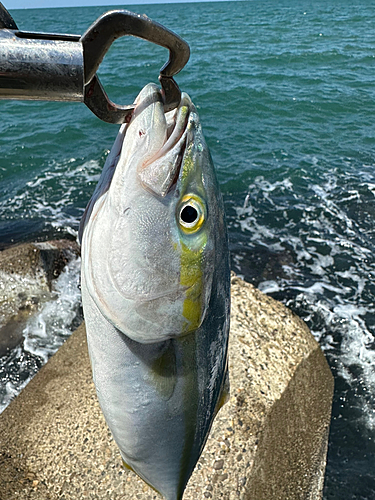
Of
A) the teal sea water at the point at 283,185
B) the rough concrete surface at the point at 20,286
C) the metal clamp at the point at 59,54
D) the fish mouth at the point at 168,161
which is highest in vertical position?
the metal clamp at the point at 59,54

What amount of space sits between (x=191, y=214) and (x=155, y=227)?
13 cm

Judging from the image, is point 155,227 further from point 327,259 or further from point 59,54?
point 327,259

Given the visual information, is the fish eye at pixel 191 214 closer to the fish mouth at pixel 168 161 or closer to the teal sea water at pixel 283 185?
the fish mouth at pixel 168 161

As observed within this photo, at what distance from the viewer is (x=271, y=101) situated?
1491 centimetres

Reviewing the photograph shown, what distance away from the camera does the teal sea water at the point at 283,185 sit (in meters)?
5.27

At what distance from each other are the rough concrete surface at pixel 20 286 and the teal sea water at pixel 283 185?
20cm

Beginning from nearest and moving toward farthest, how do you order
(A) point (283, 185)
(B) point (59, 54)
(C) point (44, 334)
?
1. (B) point (59, 54)
2. (C) point (44, 334)
3. (A) point (283, 185)

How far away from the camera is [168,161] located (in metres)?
1.37

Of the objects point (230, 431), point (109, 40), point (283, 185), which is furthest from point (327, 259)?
point (109, 40)

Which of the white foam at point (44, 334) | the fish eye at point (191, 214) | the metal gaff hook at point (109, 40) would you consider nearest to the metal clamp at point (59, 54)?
the metal gaff hook at point (109, 40)

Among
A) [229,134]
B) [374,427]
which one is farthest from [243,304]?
[229,134]

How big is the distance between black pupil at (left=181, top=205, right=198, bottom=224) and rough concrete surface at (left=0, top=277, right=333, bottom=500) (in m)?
2.24

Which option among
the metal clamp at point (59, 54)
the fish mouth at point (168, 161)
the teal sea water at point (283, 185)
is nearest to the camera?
the metal clamp at point (59, 54)

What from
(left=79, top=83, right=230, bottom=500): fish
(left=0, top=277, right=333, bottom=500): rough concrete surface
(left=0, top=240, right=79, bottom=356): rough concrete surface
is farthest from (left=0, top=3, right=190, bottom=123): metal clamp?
(left=0, top=240, right=79, bottom=356): rough concrete surface
